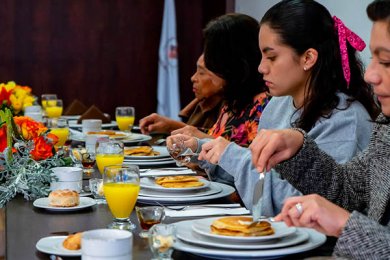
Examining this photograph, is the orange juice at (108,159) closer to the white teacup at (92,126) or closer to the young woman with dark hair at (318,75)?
the young woman with dark hair at (318,75)

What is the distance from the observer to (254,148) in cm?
191

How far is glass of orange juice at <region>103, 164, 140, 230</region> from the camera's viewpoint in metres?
1.92

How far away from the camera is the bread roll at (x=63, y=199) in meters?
2.13

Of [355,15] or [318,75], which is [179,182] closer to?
[318,75]

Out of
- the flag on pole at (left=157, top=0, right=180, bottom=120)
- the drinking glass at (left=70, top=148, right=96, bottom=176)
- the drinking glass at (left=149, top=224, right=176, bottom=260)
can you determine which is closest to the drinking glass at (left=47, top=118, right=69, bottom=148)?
the drinking glass at (left=70, top=148, right=96, bottom=176)

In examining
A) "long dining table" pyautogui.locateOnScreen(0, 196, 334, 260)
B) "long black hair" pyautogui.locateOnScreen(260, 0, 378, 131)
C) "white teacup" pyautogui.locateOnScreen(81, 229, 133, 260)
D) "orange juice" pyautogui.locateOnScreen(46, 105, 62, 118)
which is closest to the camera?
"white teacup" pyautogui.locateOnScreen(81, 229, 133, 260)

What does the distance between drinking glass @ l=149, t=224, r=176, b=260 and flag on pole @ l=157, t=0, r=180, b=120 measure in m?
6.10

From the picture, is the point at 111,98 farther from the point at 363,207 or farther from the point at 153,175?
the point at 363,207

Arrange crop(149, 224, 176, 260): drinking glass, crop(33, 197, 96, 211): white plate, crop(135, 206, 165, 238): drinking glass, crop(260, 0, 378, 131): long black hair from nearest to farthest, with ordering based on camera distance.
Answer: crop(149, 224, 176, 260): drinking glass, crop(135, 206, 165, 238): drinking glass, crop(33, 197, 96, 211): white plate, crop(260, 0, 378, 131): long black hair

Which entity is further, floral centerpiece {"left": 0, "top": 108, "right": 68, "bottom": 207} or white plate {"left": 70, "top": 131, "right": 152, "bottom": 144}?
white plate {"left": 70, "top": 131, "right": 152, "bottom": 144}

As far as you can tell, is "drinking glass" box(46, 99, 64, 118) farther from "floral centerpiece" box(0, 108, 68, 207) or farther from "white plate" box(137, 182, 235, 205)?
"white plate" box(137, 182, 235, 205)

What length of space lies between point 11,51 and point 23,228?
5.87m

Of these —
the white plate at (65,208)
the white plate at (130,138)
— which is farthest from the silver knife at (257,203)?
the white plate at (130,138)

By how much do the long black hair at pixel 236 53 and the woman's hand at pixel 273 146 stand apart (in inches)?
53.0
